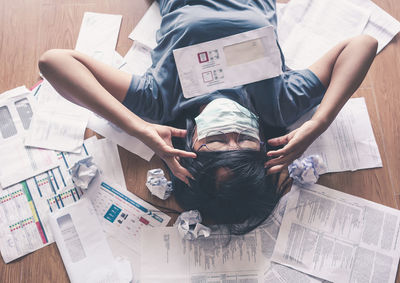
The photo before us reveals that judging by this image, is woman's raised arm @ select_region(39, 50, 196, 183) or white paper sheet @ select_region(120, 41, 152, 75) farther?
white paper sheet @ select_region(120, 41, 152, 75)

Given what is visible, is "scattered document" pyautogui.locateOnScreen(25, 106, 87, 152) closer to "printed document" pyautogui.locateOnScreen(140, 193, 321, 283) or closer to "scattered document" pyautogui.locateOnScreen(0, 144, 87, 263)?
"scattered document" pyautogui.locateOnScreen(0, 144, 87, 263)

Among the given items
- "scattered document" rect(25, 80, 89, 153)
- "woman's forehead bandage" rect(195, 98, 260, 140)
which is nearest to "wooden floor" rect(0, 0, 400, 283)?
"scattered document" rect(25, 80, 89, 153)

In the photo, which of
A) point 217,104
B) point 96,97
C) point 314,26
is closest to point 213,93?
point 217,104

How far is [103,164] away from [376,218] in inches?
35.5

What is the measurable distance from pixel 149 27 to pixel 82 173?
56cm

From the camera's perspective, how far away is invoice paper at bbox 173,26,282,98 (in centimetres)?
83

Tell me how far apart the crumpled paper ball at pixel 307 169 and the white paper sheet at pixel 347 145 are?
0.13 feet

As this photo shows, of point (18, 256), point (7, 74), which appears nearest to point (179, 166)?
point (18, 256)

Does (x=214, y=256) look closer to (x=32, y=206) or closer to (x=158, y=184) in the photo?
(x=158, y=184)

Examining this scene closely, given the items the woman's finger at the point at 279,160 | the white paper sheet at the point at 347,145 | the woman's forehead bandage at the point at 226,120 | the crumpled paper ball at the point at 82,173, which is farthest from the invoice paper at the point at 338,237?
the crumpled paper ball at the point at 82,173

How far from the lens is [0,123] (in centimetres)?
109

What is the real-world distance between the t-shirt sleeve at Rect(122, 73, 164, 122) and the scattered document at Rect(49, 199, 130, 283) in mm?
368

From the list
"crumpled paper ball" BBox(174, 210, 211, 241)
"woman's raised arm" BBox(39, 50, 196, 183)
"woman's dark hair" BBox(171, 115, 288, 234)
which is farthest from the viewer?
"crumpled paper ball" BBox(174, 210, 211, 241)

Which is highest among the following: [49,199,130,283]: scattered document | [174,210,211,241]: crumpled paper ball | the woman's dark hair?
the woman's dark hair
